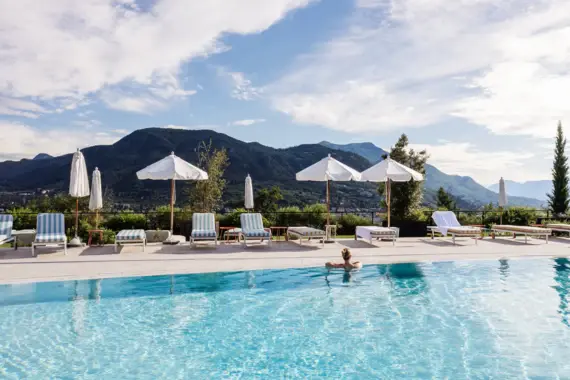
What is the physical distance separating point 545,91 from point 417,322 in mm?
11074

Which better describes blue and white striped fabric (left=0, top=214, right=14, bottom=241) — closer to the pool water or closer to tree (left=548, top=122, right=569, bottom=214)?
the pool water

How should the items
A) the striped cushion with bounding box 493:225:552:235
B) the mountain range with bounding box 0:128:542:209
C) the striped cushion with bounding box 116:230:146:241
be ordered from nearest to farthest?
the striped cushion with bounding box 116:230:146:241, the striped cushion with bounding box 493:225:552:235, the mountain range with bounding box 0:128:542:209

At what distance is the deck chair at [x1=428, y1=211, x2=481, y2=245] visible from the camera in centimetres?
1269

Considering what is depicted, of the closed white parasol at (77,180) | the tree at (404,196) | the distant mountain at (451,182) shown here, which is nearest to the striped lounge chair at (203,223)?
the closed white parasol at (77,180)

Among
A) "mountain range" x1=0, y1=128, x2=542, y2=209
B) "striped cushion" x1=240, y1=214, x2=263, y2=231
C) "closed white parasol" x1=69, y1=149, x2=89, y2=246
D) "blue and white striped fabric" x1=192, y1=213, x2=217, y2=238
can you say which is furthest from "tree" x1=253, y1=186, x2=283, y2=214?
"mountain range" x1=0, y1=128, x2=542, y2=209

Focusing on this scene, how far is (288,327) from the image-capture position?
5.98 meters

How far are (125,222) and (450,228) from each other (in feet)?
34.2

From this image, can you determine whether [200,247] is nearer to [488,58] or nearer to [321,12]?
[321,12]

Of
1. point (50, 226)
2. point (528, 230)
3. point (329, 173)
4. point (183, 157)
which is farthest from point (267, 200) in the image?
point (183, 157)

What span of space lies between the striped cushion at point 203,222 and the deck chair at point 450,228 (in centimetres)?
707

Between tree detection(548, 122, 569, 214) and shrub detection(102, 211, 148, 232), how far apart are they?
24.7 meters

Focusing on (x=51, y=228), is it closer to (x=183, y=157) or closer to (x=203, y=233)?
(x=203, y=233)

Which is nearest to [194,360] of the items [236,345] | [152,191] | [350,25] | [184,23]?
[236,345]

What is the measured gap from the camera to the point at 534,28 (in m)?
11.8
